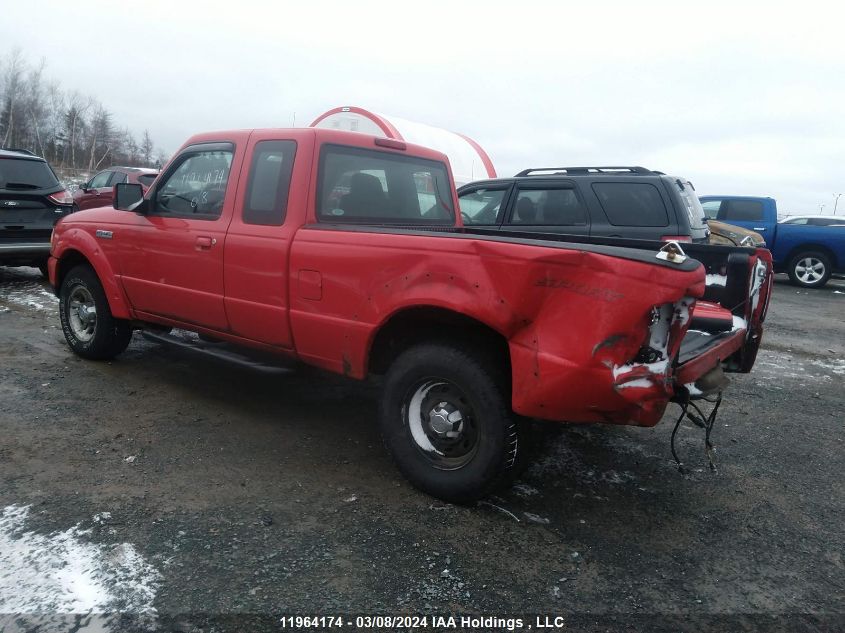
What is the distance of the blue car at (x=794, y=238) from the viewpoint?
1270cm

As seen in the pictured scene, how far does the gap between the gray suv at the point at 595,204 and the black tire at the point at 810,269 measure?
695 centimetres

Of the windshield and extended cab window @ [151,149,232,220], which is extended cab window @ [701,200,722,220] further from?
the windshield

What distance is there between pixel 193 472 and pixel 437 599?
5.33ft

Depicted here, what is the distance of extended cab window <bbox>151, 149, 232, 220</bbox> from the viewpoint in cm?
406

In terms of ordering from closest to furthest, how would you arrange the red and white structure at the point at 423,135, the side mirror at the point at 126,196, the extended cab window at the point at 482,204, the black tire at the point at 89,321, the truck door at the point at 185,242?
the truck door at the point at 185,242, the side mirror at the point at 126,196, the black tire at the point at 89,321, the extended cab window at the point at 482,204, the red and white structure at the point at 423,135

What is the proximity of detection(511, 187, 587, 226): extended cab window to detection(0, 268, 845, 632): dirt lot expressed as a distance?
3.21m

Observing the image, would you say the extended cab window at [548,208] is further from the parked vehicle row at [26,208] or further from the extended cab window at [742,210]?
the extended cab window at [742,210]

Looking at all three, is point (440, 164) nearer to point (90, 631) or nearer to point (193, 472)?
point (193, 472)

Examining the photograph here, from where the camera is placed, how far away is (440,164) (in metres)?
4.66

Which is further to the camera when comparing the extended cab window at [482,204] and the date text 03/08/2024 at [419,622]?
the extended cab window at [482,204]

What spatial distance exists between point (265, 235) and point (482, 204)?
4694mm

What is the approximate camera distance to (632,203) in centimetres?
699

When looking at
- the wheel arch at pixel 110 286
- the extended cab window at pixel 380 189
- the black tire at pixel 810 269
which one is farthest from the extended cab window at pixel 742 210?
the wheel arch at pixel 110 286

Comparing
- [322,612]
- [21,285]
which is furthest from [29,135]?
[322,612]
